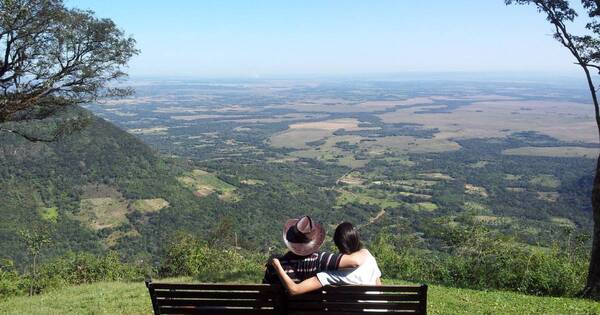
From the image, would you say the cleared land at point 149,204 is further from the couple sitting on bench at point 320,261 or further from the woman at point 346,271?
the woman at point 346,271

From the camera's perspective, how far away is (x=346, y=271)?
15.4ft

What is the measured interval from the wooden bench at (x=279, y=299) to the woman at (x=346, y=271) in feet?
0.38

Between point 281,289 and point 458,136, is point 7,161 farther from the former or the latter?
point 458,136

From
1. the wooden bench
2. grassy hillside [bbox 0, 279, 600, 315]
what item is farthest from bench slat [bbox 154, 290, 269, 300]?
grassy hillside [bbox 0, 279, 600, 315]

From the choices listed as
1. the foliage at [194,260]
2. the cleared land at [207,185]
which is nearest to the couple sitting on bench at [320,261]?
the foliage at [194,260]

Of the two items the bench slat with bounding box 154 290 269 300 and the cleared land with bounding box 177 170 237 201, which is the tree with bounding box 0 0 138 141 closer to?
the bench slat with bounding box 154 290 269 300

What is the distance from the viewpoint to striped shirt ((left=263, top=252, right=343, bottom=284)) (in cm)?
469

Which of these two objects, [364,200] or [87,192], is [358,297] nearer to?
[87,192]

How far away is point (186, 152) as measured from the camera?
14312 cm

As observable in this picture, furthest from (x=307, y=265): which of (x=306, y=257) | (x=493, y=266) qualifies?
(x=493, y=266)

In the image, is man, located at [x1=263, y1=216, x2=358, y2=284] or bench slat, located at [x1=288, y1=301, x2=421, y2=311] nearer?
bench slat, located at [x1=288, y1=301, x2=421, y2=311]

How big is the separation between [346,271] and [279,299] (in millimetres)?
719

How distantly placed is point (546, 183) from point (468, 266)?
93.1 m

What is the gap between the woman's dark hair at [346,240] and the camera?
186 inches
